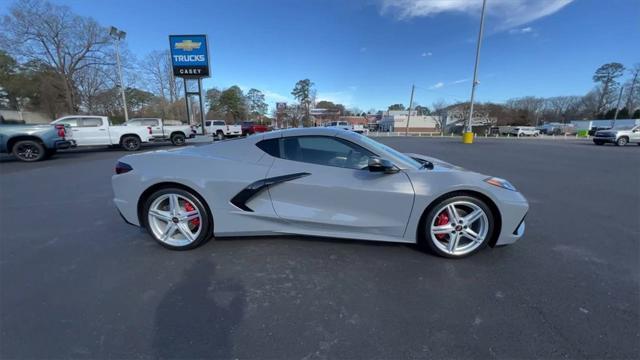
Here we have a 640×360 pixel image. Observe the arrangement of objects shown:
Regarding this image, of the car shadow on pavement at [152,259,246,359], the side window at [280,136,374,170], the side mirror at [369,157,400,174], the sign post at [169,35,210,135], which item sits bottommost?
the car shadow on pavement at [152,259,246,359]

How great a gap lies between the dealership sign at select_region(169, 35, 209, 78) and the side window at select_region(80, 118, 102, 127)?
905 cm

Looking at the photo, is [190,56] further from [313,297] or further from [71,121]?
[313,297]

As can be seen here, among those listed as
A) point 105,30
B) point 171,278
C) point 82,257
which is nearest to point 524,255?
point 171,278

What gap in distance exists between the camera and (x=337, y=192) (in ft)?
8.36

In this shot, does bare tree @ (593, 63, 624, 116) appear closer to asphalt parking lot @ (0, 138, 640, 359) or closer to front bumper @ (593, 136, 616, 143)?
front bumper @ (593, 136, 616, 143)

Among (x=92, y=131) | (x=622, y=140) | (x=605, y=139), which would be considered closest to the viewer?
(x=92, y=131)

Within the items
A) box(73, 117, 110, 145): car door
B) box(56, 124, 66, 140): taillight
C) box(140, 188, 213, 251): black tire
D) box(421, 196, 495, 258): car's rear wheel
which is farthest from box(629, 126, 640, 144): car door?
box(56, 124, 66, 140): taillight

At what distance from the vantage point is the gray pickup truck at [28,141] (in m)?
8.79

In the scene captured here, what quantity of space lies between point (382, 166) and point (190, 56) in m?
21.8

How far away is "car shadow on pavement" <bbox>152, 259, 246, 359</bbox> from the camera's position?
1623mm

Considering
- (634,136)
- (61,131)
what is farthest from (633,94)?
(61,131)

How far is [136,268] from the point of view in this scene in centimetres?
250

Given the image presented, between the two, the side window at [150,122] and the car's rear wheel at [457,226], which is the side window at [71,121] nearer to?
the side window at [150,122]

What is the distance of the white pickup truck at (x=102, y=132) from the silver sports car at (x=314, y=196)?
41.4 feet
